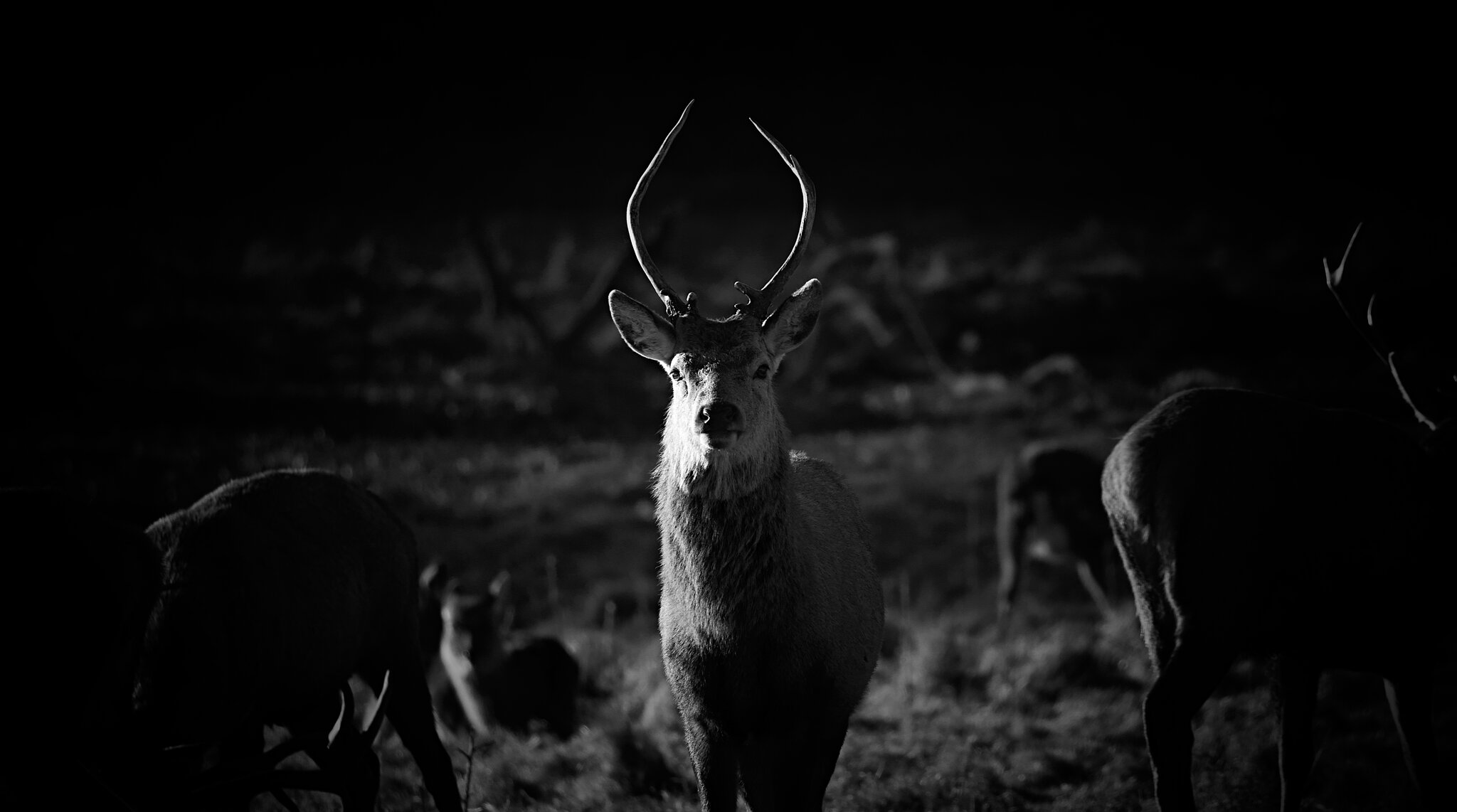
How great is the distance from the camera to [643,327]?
4773mm

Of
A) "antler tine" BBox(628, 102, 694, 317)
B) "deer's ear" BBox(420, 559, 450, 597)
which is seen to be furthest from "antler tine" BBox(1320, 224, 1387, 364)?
"deer's ear" BBox(420, 559, 450, 597)

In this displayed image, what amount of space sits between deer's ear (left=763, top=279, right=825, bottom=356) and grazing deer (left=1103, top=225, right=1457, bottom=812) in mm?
1616

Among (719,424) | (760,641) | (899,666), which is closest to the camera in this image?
(719,424)

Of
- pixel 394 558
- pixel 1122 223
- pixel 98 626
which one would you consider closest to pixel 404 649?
pixel 394 558

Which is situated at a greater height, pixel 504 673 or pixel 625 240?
pixel 625 240

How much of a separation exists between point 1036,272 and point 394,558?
53.6 ft

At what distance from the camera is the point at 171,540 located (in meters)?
4.87

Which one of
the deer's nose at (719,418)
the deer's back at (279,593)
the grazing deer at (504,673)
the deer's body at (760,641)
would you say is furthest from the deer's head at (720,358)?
the grazing deer at (504,673)

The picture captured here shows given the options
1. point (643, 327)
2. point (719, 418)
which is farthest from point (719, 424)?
point (643, 327)

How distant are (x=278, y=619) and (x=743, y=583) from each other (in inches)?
86.6

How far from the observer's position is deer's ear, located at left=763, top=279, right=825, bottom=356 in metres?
4.80

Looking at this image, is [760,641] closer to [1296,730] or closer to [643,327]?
[643,327]

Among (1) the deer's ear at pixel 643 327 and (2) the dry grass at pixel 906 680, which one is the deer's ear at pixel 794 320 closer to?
(1) the deer's ear at pixel 643 327

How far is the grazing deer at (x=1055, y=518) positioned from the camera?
9.40 metres
